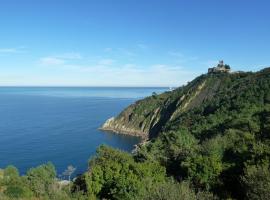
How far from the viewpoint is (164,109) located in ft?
525

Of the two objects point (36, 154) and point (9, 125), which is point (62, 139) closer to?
point (36, 154)

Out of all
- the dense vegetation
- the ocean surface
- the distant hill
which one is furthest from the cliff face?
the dense vegetation

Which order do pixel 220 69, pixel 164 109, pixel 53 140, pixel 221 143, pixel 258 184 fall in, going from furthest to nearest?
pixel 220 69
pixel 164 109
pixel 53 140
pixel 221 143
pixel 258 184

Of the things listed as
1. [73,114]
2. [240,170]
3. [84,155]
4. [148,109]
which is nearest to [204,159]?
[240,170]

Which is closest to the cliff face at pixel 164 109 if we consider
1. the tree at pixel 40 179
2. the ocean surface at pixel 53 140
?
the ocean surface at pixel 53 140

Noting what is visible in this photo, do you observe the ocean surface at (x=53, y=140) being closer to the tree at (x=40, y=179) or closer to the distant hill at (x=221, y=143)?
the distant hill at (x=221, y=143)

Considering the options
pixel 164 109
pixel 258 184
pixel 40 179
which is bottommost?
pixel 40 179

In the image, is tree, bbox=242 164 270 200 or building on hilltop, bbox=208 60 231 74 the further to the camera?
building on hilltop, bbox=208 60 231 74

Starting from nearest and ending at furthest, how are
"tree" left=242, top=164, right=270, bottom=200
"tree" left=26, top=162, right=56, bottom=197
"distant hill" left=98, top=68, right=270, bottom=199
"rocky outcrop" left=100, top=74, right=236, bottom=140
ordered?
"tree" left=242, top=164, right=270, bottom=200 < "distant hill" left=98, top=68, right=270, bottom=199 < "tree" left=26, top=162, right=56, bottom=197 < "rocky outcrop" left=100, top=74, right=236, bottom=140

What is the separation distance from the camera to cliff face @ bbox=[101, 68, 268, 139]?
482 ft

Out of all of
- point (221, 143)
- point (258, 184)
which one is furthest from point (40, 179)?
point (258, 184)

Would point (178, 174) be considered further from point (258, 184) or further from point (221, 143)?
point (258, 184)

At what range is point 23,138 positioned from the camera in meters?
126

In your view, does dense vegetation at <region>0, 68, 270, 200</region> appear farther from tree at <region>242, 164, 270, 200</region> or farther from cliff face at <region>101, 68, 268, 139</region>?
cliff face at <region>101, 68, 268, 139</region>
